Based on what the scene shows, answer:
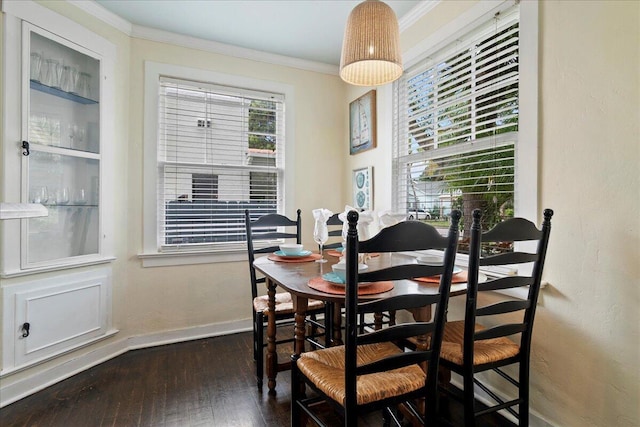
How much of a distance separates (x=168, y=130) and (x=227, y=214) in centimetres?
88

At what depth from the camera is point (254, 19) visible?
8.52 ft

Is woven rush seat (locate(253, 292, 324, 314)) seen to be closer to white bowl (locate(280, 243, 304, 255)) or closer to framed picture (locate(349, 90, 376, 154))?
white bowl (locate(280, 243, 304, 255))

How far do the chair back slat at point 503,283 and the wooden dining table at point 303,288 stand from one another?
0.27ft

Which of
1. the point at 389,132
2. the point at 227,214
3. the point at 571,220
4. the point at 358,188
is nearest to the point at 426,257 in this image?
the point at 571,220

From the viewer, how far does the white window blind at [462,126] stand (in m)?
1.87

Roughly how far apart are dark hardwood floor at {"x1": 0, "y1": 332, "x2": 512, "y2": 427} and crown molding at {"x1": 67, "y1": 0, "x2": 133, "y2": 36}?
2.56 metres

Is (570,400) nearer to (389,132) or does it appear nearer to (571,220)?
(571,220)

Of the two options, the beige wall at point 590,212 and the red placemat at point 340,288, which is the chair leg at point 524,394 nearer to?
the beige wall at point 590,212

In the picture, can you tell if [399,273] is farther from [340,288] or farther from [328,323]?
[328,323]

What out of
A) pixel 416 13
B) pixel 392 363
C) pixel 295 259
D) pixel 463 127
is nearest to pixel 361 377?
pixel 392 363

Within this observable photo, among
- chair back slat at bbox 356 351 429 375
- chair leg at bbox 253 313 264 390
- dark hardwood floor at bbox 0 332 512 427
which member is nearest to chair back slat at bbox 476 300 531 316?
chair back slat at bbox 356 351 429 375

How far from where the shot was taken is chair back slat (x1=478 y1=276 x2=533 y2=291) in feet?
4.48

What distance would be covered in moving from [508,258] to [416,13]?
1987 mm

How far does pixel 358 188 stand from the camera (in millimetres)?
3297
